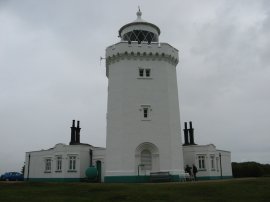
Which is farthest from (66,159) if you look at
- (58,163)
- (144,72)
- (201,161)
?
(201,161)

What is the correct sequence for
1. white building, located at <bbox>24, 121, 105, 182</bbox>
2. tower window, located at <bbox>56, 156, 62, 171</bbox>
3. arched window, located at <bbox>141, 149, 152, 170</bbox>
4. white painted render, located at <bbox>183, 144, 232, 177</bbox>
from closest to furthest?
arched window, located at <bbox>141, 149, 152, 170</bbox>
white painted render, located at <bbox>183, 144, 232, 177</bbox>
white building, located at <bbox>24, 121, 105, 182</bbox>
tower window, located at <bbox>56, 156, 62, 171</bbox>

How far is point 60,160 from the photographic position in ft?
123

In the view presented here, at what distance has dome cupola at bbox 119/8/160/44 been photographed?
32438 millimetres

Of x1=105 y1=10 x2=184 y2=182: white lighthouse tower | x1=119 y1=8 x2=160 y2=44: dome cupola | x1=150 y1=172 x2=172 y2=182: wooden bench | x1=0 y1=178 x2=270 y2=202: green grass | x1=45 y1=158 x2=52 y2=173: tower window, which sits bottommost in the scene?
x1=0 y1=178 x2=270 y2=202: green grass

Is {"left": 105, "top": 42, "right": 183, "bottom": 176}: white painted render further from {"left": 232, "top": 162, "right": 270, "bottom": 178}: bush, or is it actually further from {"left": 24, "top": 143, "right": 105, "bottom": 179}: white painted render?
{"left": 232, "top": 162, "right": 270, "bottom": 178}: bush

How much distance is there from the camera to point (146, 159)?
29.5 metres

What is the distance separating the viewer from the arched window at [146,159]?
96.3 ft

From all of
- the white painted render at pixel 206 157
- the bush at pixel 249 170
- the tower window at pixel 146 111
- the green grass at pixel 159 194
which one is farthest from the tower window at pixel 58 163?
the bush at pixel 249 170

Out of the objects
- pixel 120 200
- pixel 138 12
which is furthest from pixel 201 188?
pixel 138 12

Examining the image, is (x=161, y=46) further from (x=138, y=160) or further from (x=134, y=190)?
(x=134, y=190)

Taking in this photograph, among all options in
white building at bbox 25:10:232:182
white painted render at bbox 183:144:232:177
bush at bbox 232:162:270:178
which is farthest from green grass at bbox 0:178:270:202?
bush at bbox 232:162:270:178

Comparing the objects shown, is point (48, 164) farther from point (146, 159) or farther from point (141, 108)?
point (141, 108)

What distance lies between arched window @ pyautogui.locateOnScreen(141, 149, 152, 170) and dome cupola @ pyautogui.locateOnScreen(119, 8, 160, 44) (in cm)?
1078

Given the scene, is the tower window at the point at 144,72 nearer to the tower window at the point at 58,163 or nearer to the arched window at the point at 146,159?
the arched window at the point at 146,159
